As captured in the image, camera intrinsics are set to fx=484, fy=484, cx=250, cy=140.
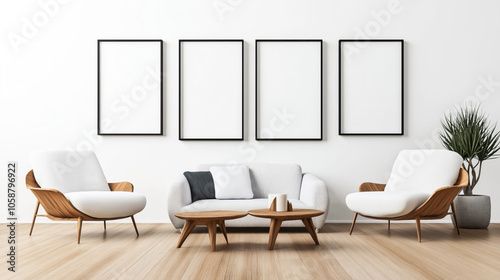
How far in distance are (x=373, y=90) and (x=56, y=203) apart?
3.70m

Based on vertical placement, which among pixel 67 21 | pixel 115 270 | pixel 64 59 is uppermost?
pixel 67 21

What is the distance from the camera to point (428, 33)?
584 centimetres

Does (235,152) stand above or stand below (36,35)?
below

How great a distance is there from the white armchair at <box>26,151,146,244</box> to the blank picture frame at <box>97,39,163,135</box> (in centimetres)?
73

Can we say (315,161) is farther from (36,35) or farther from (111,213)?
(36,35)

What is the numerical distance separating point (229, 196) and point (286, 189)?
0.66 meters

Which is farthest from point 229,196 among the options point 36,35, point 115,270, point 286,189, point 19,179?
point 36,35

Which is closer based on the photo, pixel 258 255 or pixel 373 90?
pixel 258 255

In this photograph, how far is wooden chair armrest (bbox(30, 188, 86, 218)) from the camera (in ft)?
14.0

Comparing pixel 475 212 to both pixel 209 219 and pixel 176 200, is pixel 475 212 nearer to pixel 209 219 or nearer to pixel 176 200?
pixel 209 219

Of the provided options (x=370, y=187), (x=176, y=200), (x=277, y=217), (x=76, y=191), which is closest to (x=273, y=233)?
(x=277, y=217)

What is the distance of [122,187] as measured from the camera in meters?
→ 5.08

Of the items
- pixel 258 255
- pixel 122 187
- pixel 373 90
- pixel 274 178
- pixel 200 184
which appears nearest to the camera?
pixel 258 255

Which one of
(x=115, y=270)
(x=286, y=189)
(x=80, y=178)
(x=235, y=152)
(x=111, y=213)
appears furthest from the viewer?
(x=235, y=152)
